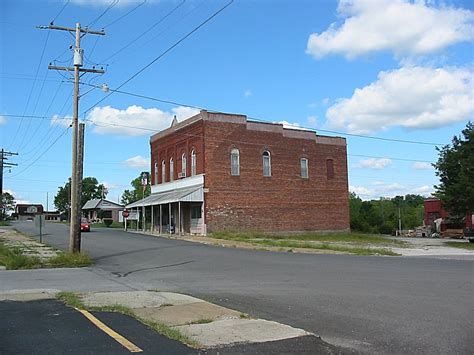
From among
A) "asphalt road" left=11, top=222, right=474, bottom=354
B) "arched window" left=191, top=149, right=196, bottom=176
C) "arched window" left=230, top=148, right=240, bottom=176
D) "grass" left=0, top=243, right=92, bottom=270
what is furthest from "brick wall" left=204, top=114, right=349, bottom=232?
"grass" left=0, top=243, right=92, bottom=270

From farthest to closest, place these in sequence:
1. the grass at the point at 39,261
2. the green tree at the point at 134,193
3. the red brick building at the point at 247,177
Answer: the green tree at the point at 134,193
the red brick building at the point at 247,177
the grass at the point at 39,261

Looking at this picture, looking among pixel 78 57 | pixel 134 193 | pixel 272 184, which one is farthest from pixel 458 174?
pixel 134 193

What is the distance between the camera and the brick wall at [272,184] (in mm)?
42688

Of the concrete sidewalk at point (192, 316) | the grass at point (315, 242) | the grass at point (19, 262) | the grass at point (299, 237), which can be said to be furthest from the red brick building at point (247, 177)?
the concrete sidewalk at point (192, 316)

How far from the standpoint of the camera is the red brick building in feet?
140

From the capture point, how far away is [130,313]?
9.77 m

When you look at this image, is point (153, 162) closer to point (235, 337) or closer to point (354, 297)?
point (354, 297)

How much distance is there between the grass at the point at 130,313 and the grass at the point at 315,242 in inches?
738

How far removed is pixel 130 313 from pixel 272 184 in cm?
3668

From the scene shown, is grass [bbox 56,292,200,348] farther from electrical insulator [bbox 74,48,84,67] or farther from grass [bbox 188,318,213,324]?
electrical insulator [bbox 74,48,84,67]

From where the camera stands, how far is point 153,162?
180 feet

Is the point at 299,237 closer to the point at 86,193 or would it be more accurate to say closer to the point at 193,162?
the point at 193,162

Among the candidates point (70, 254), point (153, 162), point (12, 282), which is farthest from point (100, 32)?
point (153, 162)

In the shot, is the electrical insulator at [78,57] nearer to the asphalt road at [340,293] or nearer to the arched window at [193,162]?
the asphalt road at [340,293]
